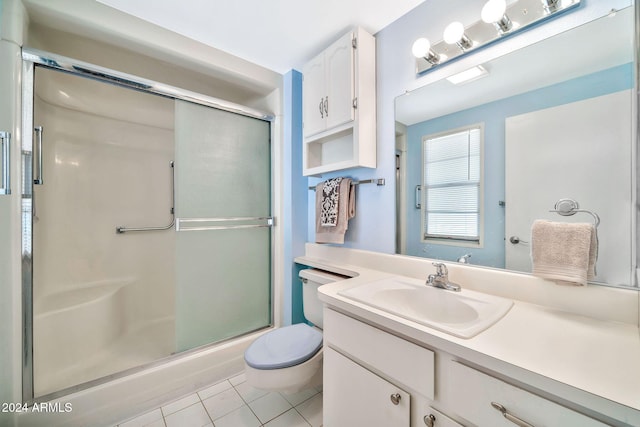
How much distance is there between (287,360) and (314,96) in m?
1.61

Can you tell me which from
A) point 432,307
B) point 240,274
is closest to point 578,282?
point 432,307

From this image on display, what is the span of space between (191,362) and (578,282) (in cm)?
197

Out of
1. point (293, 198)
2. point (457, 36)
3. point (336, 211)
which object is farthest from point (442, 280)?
point (293, 198)

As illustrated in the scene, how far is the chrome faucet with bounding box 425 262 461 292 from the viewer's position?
1.03m

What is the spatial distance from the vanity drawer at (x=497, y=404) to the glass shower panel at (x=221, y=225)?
1570 mm

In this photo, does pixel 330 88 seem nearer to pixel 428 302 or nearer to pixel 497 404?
pixel 428 302

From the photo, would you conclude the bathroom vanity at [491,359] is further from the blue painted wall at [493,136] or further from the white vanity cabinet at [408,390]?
the blue painted wall at [493,136]

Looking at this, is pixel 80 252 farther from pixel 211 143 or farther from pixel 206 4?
pixel 206 4

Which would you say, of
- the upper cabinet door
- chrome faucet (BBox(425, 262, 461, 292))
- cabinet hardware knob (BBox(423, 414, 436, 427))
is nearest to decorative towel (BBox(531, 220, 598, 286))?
chrome faucet (BBox(425, 262, 461, 292))

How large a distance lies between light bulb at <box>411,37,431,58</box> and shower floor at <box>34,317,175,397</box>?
7.86ft

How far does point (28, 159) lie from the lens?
1.16 m

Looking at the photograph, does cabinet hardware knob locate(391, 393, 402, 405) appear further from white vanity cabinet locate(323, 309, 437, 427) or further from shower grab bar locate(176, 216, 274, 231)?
shower grab bar locate(176, 216, 274, 231)

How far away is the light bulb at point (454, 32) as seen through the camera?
1093mm

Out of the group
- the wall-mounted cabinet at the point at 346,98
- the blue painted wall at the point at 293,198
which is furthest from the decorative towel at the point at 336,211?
the blue painted wall at the point at 293,198
